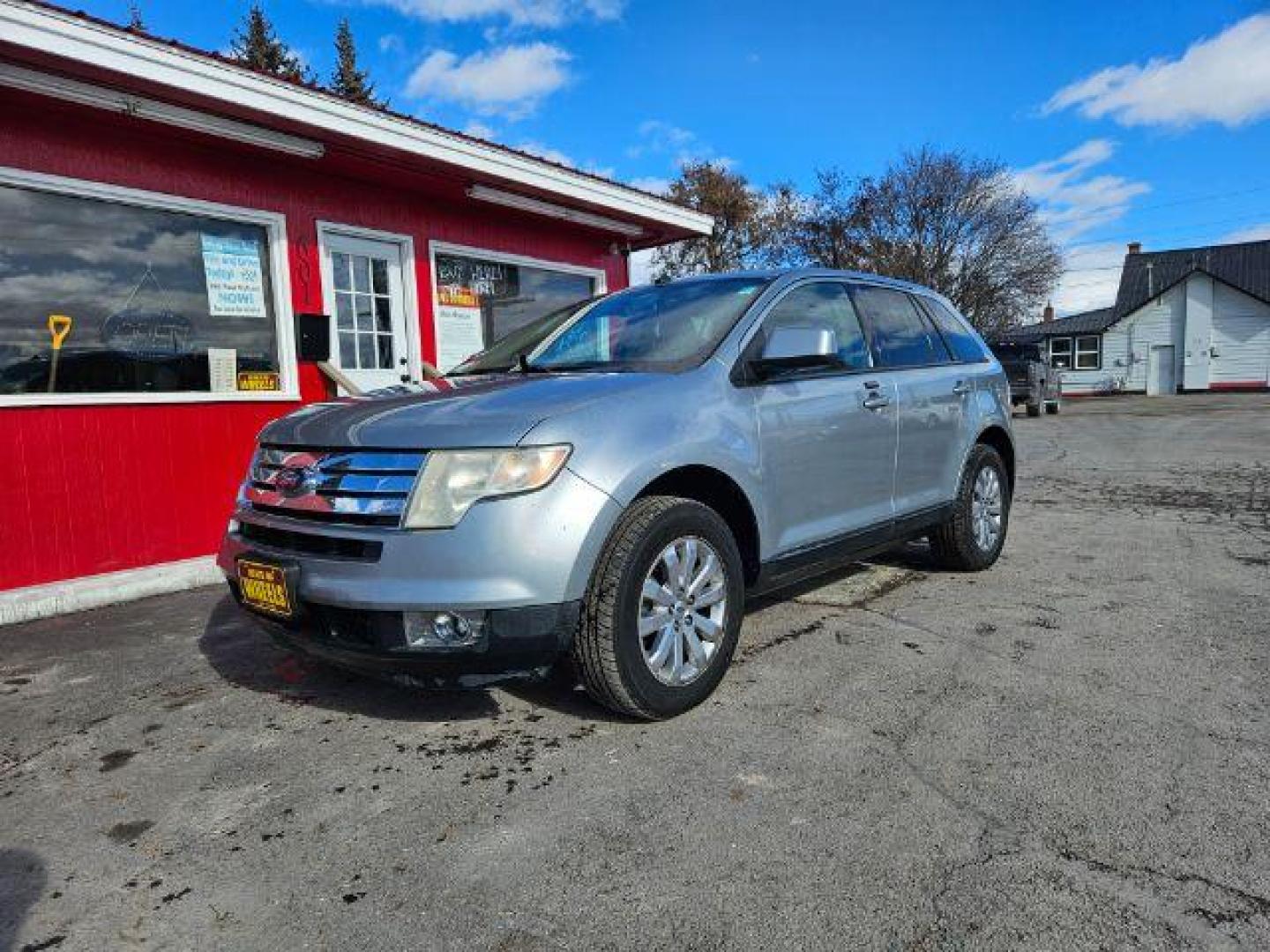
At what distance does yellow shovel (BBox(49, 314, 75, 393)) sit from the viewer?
5027 mm

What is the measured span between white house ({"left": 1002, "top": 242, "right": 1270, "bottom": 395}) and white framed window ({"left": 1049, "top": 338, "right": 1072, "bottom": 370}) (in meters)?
0.04

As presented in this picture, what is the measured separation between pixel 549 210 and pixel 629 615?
617 cm

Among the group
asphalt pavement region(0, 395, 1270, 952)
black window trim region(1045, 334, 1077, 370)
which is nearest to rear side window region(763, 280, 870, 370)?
asphalt pavement region(0, 395, 1270, 952)

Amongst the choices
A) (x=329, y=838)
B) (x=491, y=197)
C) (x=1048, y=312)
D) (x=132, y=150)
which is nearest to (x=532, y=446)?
(x=329, y=838)

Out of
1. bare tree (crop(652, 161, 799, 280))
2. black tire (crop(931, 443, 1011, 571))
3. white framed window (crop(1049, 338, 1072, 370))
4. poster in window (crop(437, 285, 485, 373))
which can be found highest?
bare tree (crop(652, 161, 799, 280))

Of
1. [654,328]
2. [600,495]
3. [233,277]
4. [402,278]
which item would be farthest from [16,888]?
[402,278]

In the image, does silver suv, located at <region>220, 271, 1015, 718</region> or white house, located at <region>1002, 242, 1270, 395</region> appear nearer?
silver suv, located at <region>220, 271, 1015, 718</region>

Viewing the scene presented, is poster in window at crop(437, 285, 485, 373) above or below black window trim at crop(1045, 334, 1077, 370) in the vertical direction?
below

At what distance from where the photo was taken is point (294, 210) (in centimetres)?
623

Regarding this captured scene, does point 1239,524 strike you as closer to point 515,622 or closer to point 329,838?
point 515,622

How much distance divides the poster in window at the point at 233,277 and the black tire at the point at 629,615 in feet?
14.6

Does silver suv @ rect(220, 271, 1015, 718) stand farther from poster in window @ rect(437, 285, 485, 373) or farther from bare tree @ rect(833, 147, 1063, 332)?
bare tree @ rect(833, 147, 1063, 332)

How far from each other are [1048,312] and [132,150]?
54.3 metres

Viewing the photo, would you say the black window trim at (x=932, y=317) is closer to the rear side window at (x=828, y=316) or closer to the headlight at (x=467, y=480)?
the rear side window at (x=828, y=316)
